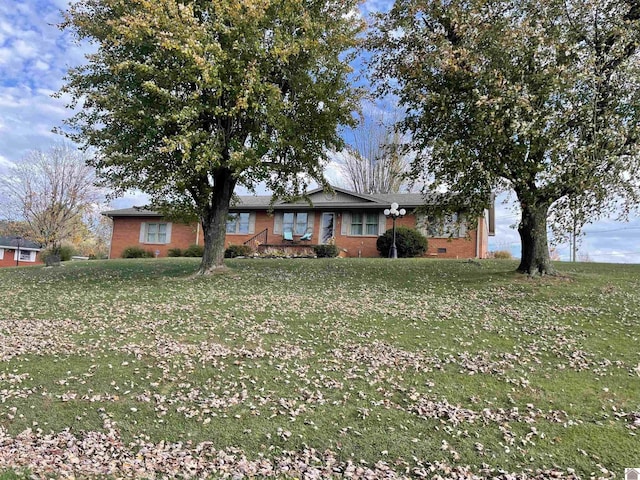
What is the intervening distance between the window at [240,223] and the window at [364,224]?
6.20 m

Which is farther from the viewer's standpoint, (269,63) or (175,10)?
(269,63)

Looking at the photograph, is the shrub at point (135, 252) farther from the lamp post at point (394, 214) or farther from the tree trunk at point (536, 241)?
the tree trunk at point (536, 241)

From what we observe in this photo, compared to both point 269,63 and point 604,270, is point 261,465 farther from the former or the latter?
point 604,270

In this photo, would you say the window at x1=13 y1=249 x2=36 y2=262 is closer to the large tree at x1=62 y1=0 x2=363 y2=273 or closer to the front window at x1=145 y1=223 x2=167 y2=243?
the front window at x1=145 y1=223 x2=167 y2=243

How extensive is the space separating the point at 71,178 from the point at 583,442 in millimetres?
33667

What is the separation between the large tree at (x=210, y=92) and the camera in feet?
35.4

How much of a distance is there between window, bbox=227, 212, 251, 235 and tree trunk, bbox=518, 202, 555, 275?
1627 centimetres

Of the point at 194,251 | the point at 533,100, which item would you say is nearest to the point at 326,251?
the point at 194,251

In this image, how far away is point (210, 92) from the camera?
470 inches

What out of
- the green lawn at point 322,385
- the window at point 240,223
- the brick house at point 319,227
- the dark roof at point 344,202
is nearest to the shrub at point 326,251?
the brick house at point 319,227

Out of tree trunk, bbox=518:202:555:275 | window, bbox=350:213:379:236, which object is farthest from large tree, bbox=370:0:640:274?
window, bbox=350:213:379:236

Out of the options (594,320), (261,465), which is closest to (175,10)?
(261,465)

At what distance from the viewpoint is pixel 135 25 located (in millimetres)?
10320

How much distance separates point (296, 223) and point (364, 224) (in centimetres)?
386
